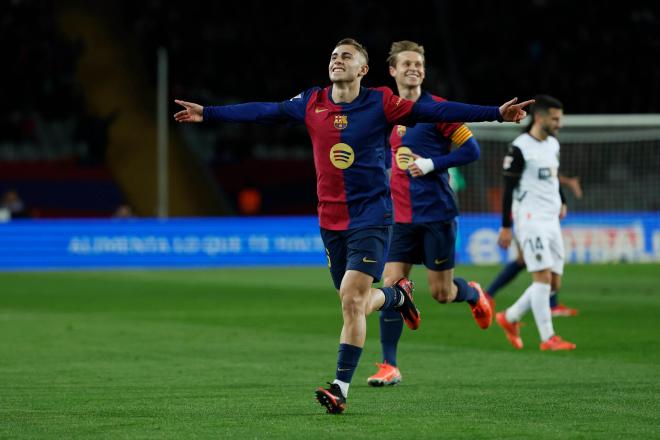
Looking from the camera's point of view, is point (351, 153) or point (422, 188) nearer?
point (351, 153)

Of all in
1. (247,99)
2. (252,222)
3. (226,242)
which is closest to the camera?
(252,222)

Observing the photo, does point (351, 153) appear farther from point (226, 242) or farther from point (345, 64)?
point (226, 242)

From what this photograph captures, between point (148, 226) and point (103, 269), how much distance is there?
1.24 metres

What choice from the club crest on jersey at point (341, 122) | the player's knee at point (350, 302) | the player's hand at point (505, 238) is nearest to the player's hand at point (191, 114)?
the club crest on jersey at point (341, 122)

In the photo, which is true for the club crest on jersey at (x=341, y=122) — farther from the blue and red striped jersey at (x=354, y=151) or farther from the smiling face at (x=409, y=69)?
the smiling face at (x=409, y=69)

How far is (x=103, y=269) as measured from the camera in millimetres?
25953

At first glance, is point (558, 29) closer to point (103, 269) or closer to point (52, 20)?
point (52, 20)

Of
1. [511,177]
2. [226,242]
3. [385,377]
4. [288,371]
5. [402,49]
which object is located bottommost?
[226,242]

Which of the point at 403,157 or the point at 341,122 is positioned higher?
the point at 341,122

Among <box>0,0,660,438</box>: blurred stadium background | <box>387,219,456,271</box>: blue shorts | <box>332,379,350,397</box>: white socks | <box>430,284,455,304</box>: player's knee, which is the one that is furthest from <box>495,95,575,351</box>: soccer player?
<box>332,379,350,397</box>: white socks

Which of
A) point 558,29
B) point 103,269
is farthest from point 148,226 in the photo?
point 558,29

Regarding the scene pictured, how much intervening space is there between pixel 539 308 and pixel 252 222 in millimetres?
15065

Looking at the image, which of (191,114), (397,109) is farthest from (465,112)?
(191,114)

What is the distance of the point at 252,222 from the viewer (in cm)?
2681
